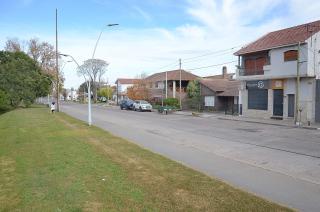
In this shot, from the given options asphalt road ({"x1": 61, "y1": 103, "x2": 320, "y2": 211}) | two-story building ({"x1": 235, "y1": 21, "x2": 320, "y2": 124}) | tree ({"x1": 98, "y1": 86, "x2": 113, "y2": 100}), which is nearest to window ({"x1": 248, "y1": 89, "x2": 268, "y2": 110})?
two-story building ({"x1": 235, "y1": 21, "x2": 320, "y2": 124})

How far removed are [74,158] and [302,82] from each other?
80.2 feet

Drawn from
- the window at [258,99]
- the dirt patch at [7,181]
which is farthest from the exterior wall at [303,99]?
the dirt patch at [7,181]

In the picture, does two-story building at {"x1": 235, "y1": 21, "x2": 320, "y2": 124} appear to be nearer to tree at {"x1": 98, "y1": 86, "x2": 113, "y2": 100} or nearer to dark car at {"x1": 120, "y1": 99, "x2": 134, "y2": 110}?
dark car at {"x1": 120, "y1": 99, "x2": 134, "y2": 110}

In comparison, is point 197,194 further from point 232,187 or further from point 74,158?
point 74,158

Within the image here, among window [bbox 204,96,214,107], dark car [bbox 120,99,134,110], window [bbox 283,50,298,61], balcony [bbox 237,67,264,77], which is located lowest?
dark car [bbox 120,99,134,110]

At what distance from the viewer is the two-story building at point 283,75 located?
98.3ft

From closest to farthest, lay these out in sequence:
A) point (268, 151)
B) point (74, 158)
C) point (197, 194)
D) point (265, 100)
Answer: point (197, 194)
point (74, 158)
point (268, 151)
point (265, 100)

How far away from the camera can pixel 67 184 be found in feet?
27.8

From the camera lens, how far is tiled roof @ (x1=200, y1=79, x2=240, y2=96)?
47856 mm

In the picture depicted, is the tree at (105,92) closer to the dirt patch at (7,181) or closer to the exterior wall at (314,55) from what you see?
the exterior wall at (314,55)

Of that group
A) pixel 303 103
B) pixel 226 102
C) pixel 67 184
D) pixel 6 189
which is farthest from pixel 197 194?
pixel 226 102

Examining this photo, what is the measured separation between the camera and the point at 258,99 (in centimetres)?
3588

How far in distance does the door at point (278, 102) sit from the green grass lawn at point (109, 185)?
2297cm

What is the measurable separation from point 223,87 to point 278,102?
737 inches
